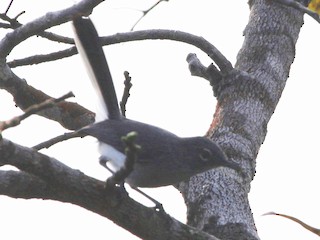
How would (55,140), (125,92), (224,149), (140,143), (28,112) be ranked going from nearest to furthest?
1. (28,112)
2. (140,143)
3. (125,92)
4. (55,140)
5. (224,149)

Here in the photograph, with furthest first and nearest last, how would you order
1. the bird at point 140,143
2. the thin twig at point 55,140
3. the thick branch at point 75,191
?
1. the thin twig at point 55,140
2. the bird at point 140,143
3. the thick branch at point 75,191

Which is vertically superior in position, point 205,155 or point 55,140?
point 55,140

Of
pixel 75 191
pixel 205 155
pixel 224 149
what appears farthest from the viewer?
pixel 224 149

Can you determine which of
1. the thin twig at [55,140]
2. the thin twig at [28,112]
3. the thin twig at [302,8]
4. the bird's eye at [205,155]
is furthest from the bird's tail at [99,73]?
the thin twig at [28,112]

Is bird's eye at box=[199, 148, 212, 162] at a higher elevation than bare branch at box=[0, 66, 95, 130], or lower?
lower

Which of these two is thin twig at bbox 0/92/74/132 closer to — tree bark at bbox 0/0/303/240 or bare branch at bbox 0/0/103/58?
tree bark at bbox 0/0/303/240

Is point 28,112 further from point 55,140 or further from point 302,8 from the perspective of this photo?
point 302,8

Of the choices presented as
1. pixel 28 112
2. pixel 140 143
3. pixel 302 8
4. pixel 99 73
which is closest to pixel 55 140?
pixel 99 73

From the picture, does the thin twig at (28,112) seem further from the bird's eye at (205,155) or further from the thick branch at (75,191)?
the bird's eye at (205,155)

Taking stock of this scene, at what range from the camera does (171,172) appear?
16.2 feet

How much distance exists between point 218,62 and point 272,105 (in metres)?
0.61

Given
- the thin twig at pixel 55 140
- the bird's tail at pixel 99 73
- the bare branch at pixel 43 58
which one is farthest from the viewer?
the bare branch at pixel 43 58

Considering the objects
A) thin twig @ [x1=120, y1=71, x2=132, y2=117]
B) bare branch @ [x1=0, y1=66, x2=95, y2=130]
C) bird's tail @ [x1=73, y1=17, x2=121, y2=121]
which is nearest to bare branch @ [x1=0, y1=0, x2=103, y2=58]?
bird's tail @ [x1=73, y1=17, x2=121, y2=121]

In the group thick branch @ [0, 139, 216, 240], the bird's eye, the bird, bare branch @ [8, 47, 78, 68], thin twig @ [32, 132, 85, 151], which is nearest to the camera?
thick branch @ [0, 139, 216, 240]
